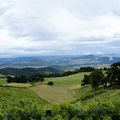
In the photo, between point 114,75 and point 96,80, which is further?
point 96,80

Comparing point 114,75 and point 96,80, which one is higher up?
point 114,75

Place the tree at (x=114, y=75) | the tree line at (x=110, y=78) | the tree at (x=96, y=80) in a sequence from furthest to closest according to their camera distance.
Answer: the tree at (x=96, y=80) < the tree line at (x=110, y=78) < the tree at (x=114, y=75)

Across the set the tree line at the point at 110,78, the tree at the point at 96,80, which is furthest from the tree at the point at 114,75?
the tree at the point at 96,80

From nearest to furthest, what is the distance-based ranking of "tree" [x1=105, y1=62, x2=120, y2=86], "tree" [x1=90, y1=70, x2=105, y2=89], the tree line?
"tree" [x1=105, y1=62, x2=120, y2=86] < the tree line < "tree" [x1=90, y1=70, x2=105, y2=89]

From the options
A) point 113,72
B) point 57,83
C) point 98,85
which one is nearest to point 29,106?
point 113,72

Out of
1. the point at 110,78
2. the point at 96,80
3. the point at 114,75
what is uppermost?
the point at 114,75

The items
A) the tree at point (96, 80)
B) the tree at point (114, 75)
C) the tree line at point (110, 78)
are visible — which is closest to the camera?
the tree at point (114, 75)

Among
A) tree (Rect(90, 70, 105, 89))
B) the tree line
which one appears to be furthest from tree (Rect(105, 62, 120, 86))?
tree (Rect(90, 70, 105, 89))

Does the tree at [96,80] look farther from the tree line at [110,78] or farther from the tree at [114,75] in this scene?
the tree at [114,75]

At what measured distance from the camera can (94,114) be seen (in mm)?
26031

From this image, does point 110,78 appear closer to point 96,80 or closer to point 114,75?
point 114,75

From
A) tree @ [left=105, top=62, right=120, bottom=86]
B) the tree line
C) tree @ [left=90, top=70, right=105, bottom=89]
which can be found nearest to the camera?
tree @ [left=105, top=62, right=120, bottom=86]

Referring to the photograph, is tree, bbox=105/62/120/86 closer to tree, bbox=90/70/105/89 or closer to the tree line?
the tree line

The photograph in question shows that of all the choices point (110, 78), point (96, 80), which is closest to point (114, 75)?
point (110, 78)
